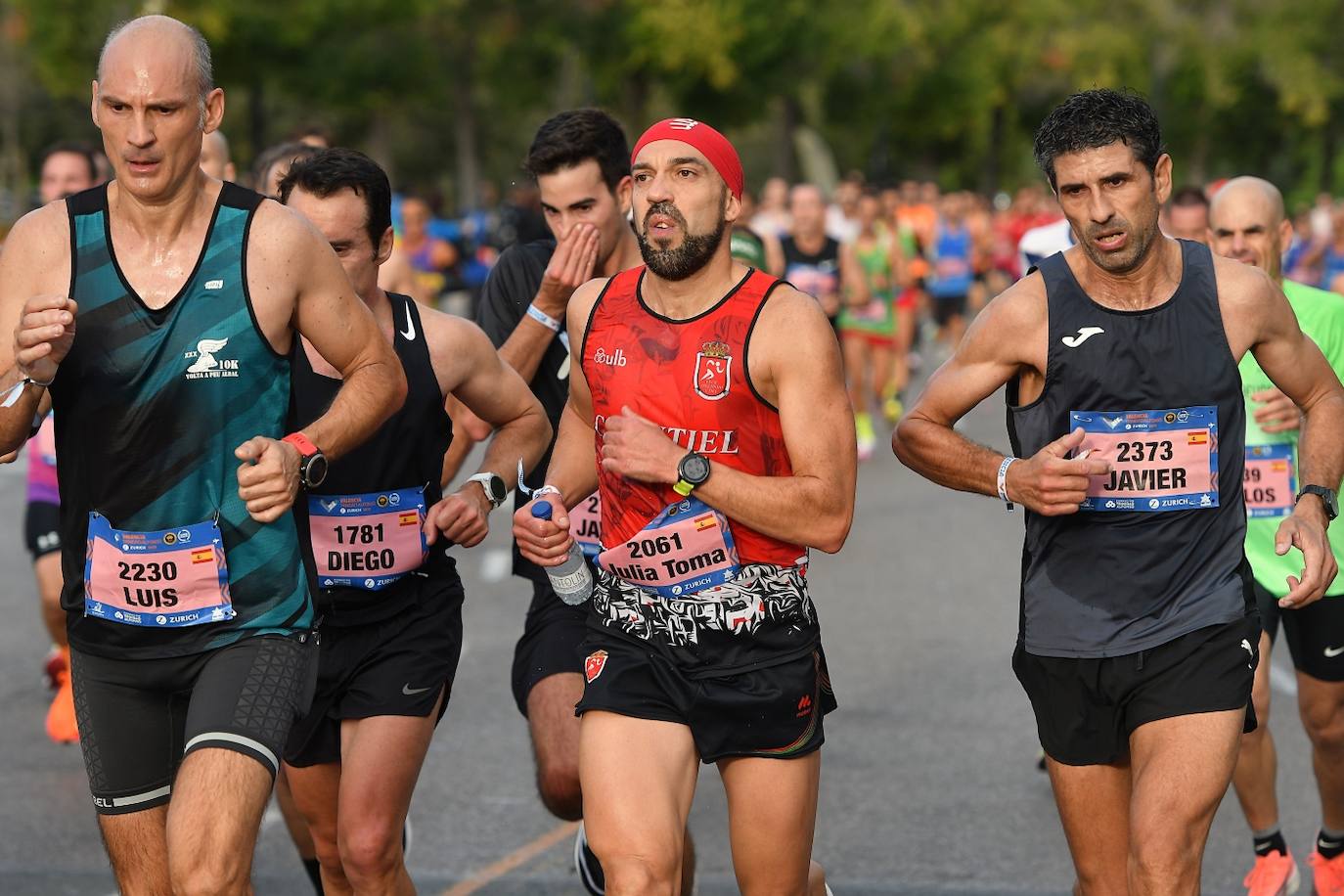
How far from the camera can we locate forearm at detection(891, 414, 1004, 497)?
4.98 m

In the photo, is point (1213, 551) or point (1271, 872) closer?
point (1213, 551)

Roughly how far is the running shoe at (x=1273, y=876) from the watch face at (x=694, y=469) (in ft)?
8.16

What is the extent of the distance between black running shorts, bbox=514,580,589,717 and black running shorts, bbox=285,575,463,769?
14.8 inches

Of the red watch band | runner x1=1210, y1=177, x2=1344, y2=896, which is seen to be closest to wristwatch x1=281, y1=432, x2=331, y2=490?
the red watch band

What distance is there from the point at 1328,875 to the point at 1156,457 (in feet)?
6.60

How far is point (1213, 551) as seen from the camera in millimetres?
4922

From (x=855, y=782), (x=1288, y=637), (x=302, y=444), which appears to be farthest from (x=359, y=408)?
(x=855, y=782)

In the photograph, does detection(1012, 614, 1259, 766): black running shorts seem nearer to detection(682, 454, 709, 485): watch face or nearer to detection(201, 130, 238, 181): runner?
detection(682, 454, 709, 485): watch face

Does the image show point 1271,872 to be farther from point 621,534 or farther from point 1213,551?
point 621,534

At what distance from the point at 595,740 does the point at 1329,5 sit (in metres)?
62.8

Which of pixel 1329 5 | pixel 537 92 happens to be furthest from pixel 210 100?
pixel 1329 5

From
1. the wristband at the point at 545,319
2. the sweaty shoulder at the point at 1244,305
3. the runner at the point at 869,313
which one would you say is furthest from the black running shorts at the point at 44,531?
the runner at the point at 869,313

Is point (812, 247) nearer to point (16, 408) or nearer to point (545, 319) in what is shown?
point (545, 319)

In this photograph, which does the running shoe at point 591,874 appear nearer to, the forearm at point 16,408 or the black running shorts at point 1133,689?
the black running shorts at point 1133,689
